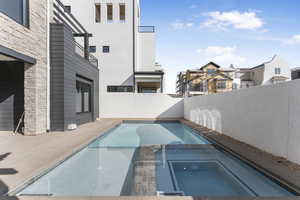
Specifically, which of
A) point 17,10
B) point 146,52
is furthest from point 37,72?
point 146,52

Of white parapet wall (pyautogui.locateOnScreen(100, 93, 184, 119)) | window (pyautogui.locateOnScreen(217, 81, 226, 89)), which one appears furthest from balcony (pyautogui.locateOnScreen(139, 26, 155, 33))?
window (pyautogui.locateOnScreen(217, 81, 226, 89))

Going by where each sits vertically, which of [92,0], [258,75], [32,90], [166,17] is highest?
[92,0]

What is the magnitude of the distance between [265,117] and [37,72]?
6.81 meters

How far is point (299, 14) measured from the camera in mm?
8773

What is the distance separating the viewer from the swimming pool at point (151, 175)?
2.78 meters

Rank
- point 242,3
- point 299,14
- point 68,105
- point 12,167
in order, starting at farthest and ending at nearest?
1. point 242,3
2. point 299,14
3. point 68,105
4. point 12,167

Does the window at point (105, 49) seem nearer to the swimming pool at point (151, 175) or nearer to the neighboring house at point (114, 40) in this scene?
the neighboring house at point (114, 40)

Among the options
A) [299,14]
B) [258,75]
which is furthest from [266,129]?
[258,75]

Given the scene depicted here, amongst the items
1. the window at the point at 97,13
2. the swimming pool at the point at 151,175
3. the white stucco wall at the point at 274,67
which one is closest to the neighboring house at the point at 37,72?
the swimming pool at the point at 151,175

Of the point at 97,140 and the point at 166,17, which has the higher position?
the point at 166,17

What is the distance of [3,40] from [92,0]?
12.2 metres

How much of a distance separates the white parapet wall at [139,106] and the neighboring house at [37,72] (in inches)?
228

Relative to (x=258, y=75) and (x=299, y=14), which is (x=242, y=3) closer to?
(x=299, y=14)

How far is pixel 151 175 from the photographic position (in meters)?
3.41
